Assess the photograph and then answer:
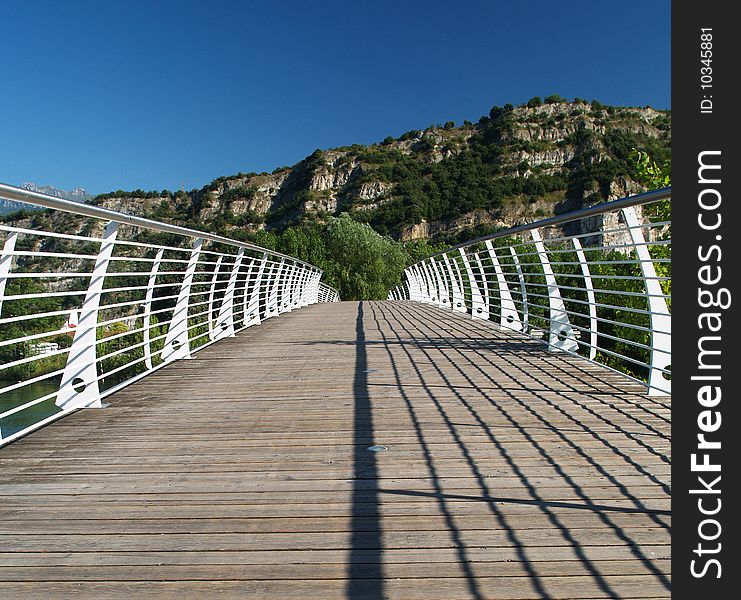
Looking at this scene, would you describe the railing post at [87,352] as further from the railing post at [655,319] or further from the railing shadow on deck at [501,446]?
the railing post at [655,319]

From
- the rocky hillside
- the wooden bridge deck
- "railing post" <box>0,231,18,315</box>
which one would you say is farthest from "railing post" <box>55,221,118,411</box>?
the rocky hillside

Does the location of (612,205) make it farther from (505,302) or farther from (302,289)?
(302,289)

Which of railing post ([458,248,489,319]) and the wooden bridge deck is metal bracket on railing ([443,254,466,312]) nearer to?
railing post ([458,248,489,319])

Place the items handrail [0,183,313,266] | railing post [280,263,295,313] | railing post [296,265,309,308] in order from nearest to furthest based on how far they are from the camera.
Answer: handrail [0,183,313,266], railing post [280,263,295,313], railing post [296,265,309,308]

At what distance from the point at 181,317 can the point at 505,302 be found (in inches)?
161

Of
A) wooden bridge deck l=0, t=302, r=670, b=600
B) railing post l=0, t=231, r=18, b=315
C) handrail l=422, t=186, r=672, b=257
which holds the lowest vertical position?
wooden bridge deck l=0, t=302, r=670, b=600

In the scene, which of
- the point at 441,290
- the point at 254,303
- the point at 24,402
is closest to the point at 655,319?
the point at 254,303

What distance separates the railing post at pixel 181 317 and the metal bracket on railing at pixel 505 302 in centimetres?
360

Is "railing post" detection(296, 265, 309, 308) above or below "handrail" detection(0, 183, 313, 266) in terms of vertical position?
below

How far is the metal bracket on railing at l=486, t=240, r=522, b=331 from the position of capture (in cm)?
787

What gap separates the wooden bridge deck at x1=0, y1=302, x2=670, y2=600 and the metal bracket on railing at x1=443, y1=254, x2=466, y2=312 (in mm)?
7215

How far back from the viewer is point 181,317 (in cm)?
622
